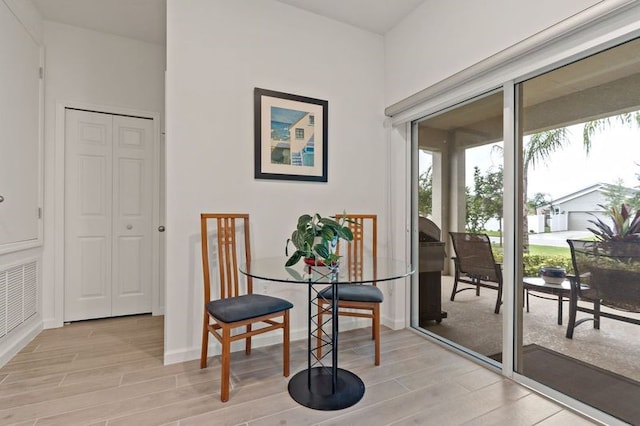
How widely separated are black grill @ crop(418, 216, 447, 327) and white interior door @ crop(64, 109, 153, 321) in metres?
2.79

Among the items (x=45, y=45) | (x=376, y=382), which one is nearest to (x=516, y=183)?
(x=376, y=382)

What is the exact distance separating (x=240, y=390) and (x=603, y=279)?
2130 millimetres

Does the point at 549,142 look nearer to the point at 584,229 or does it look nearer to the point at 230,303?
the point at 584,229

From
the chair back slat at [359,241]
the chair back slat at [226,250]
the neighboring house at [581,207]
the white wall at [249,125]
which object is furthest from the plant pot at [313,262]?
the neighboring house at [581,207]

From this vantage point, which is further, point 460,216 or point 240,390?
point 460,216

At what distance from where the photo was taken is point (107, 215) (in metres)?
3.27

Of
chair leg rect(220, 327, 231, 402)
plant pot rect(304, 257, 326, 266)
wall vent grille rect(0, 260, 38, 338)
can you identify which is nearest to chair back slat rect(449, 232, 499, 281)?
plant pot rect(304, 257, 326, 266)

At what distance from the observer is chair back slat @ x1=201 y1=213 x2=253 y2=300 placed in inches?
89.0

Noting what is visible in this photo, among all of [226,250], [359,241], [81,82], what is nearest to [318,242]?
[226,250]

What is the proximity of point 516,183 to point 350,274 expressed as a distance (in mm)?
1265

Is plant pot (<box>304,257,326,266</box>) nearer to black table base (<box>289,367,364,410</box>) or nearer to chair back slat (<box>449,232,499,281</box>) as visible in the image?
black table base (<box>289,367,364,410</box>)

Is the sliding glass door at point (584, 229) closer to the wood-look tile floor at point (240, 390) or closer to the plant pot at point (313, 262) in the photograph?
the wood-look tile floor at point (240, 390)

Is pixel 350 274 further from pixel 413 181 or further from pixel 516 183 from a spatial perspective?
pixel 413 181

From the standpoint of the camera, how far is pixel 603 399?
1706mm
